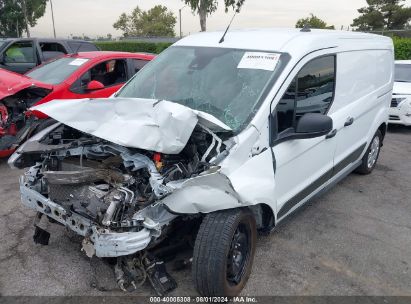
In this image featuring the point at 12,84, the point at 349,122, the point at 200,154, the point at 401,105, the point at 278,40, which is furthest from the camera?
the point at 401,105

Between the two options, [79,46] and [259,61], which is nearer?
[259,61]

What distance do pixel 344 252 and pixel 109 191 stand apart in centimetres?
221

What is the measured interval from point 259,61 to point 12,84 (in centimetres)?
373

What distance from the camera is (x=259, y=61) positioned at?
3.37 metres

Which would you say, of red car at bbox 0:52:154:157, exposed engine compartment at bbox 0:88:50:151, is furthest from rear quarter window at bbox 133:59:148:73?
exposed engine compartment at bbox 0:88:50:151

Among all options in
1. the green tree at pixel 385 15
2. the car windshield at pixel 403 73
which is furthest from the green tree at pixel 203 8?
the car windshield at pixel 403 73

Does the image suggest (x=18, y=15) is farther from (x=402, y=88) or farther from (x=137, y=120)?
(x=137, y=120)

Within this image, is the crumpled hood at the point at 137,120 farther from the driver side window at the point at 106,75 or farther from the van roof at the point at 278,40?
the driver side window at the point at 106,75

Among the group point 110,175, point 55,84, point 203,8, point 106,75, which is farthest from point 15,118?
point 203,8

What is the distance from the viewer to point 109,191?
2.80 metres

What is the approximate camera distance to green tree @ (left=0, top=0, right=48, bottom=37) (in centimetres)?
4609

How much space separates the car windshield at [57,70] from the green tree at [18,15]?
42414 millimetres

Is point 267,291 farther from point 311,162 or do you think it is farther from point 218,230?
point 311,162

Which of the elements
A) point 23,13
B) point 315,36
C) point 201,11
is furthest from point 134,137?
point 23,13
